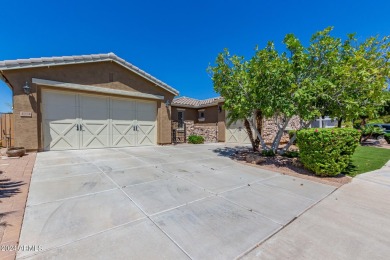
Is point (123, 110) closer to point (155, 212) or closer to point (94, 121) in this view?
point (94, 121)

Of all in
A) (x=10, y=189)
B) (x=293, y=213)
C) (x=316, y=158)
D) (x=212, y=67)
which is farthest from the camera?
(x=212, y=67)

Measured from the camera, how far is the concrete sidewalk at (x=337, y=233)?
7.38ft

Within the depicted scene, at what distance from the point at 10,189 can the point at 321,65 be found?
10294 millimetres

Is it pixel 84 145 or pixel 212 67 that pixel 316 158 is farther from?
pixel 84 145

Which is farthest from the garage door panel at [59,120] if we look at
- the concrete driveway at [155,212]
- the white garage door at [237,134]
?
the white garage door at [237,134]

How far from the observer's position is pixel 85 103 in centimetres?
998

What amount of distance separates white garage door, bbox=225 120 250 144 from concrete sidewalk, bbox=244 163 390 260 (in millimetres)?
10900

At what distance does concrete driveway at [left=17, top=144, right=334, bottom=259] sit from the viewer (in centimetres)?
224

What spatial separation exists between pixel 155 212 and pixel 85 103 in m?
9.20

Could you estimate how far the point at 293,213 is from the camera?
10.7 ft

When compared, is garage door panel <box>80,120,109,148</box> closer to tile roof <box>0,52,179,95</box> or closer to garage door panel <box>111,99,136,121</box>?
garage door panel <box>111,99,136,121</box>

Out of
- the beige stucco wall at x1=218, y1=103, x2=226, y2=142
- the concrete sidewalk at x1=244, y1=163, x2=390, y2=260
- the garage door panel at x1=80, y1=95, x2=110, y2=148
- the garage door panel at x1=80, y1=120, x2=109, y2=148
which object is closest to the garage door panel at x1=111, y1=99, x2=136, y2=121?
the garage door panel at x1=80, y1=95, x2=110, y2=148

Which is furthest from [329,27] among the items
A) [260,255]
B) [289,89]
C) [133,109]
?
[133,109]

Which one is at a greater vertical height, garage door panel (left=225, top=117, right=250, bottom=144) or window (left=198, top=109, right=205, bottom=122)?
window (left=198, top=109, right=205, bottom=122)
